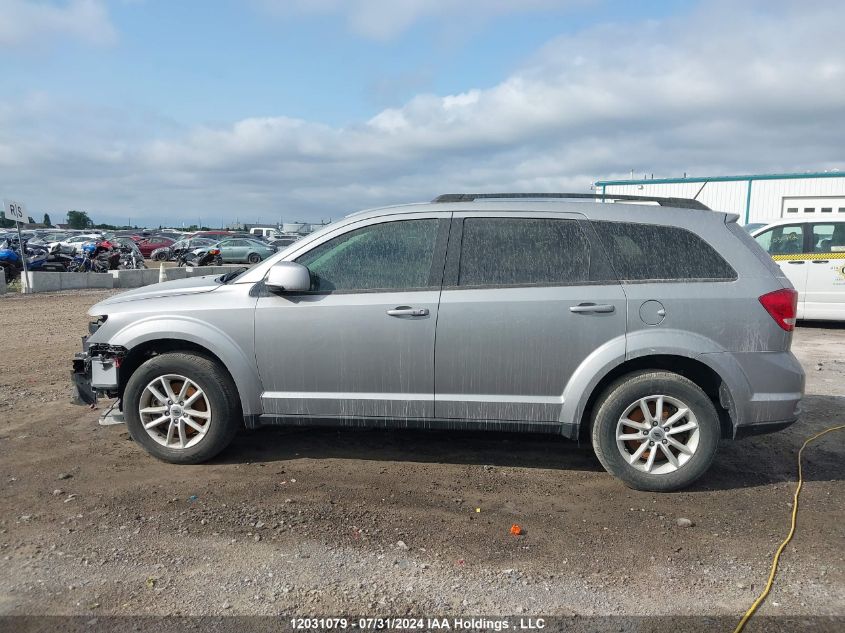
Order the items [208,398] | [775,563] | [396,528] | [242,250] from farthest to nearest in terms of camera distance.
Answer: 1. [242,250]
2. [208,398]
3. [396,528]
4. [775,563]

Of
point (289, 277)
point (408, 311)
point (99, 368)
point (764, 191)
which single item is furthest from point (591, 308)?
point (764, 191)

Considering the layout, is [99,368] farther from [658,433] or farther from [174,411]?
[658,433]

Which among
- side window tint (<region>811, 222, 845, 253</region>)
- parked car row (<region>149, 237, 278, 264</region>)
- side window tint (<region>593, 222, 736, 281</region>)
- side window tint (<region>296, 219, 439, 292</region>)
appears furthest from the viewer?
parked car row (<region>149, 237, 278, 264</region>)

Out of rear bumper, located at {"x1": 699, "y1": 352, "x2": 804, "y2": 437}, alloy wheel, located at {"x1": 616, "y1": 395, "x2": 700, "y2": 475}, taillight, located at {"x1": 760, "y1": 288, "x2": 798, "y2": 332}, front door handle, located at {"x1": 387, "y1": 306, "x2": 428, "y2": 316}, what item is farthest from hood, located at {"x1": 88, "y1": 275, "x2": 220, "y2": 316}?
taillight, located at {"x1": 760, "y1": 288, "x2": 798, "y2": 332}

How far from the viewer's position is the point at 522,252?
175 inches

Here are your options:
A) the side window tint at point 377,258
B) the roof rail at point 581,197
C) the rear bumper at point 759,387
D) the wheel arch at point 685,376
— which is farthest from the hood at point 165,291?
the rear bumper at point 759,387

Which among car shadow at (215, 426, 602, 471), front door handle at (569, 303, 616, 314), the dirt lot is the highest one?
front door handle at (569, 303, 616, 314)

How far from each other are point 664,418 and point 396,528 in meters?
1.84

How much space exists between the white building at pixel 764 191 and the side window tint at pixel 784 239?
18460 millimetres

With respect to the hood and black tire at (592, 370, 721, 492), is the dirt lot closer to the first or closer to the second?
black tire at (592, 370, 721, 492)

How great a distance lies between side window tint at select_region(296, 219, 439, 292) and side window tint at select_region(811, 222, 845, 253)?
9214mm

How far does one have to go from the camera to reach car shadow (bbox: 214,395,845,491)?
15.6ft

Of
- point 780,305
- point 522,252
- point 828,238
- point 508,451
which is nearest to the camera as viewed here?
point 780,305

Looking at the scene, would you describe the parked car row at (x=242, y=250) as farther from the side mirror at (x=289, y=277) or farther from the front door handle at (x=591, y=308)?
the front door handle at (x=591, y=308)
